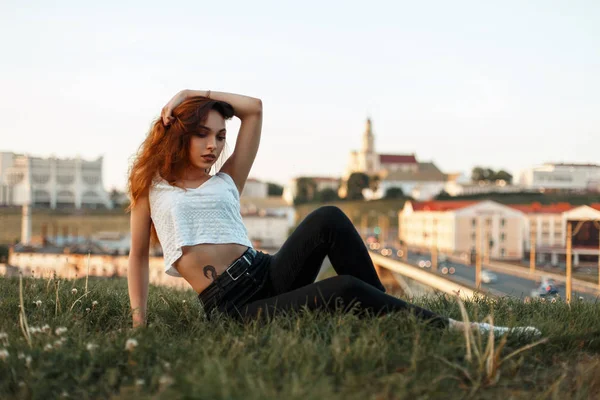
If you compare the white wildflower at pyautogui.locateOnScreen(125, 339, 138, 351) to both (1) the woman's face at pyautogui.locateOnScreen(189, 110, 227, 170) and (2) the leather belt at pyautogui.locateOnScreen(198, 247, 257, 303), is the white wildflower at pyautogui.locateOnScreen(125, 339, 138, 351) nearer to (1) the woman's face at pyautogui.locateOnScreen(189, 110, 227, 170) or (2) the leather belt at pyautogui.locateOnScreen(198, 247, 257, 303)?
→ (2) the leather belt at pyautogui.locateOnScreen(198, 247, 257, 303)

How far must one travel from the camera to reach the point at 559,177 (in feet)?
407

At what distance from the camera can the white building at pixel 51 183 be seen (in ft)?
394

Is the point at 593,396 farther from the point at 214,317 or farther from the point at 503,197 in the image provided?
the point at 503,197

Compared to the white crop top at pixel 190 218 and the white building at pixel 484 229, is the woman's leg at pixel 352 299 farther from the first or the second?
A: the white building at pixel 484 229

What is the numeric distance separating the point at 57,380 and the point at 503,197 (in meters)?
105

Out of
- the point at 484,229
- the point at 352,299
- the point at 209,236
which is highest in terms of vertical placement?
the point at 209,236

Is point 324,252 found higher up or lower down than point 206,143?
lower down

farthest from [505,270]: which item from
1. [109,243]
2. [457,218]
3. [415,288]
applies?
[109,243]

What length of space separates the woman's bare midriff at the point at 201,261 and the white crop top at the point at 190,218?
0.03 metres

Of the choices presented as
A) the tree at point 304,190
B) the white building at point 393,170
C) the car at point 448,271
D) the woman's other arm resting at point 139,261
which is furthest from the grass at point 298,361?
the white building at point 393,170

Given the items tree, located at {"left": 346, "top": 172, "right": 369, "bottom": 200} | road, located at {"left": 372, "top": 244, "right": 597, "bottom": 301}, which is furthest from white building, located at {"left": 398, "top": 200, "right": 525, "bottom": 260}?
tree, located at {"left": 346, "top": 172, "right": 369, "bottom": 200}

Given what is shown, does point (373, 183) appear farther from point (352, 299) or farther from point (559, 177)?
point (352, 299)

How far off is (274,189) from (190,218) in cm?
15714

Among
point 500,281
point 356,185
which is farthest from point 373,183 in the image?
point 500,281
